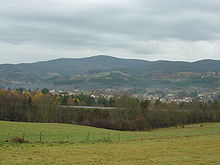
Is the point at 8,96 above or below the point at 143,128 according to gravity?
above

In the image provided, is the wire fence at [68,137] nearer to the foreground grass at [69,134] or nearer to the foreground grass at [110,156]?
the foreground grass at [69,134]

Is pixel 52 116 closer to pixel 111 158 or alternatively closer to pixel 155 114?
pixel 155 114

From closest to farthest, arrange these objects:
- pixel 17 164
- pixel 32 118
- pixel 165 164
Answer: pixel 17 164 < pixel 165 164 < pixel 32 118

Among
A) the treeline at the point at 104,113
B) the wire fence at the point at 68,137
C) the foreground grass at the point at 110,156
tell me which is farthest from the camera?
the treeline at the point at 104,113

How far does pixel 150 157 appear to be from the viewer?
24125 mm

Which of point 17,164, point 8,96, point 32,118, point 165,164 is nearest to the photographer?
point 17,164

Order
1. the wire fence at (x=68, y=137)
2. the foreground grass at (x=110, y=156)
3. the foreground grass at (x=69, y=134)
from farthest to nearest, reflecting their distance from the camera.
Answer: the foreground grass at (x=69, y=134)
the wire fence at (x=68, y=137)
the foreground grass at (x=110, y=156)

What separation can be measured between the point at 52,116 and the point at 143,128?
94.6 ft

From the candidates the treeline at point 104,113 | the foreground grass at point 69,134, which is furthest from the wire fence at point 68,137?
the treeline at point 104,113

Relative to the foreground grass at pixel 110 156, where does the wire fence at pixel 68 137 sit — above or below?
below

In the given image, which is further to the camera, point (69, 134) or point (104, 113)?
point (104, 113)

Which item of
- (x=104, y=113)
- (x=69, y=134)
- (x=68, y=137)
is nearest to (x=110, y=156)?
(x=68, y=137)

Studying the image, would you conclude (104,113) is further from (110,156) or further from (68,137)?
(110,156)

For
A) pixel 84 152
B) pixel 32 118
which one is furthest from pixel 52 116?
pixel 84 152
